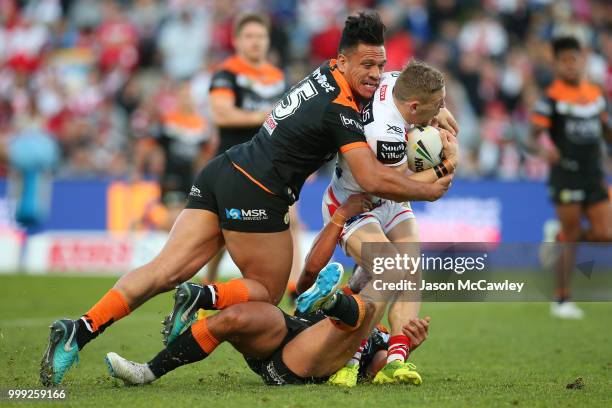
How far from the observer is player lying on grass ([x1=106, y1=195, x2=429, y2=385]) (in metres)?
6.22

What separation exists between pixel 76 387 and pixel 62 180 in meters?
11.0

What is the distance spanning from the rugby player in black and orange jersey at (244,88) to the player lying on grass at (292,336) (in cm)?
402

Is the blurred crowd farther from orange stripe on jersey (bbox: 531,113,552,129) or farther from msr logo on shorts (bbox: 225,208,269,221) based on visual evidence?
msr logo on shorts (bbox: 225,208,269,221)

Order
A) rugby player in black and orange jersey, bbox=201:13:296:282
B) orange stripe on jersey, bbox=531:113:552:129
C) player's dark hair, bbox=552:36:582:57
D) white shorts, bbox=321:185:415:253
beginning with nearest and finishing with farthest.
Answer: white shorts, bbox=321:185:415:253 → rugby player in black and orange jersey, bbox=201:13:296:282 → player's dark hair, bbox=552:36:582:57 → orange stripe on jersey, bbox=531:113:552:129

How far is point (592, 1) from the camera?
21234 millimetres

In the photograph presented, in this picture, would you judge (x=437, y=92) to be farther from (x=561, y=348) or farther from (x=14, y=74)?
(x=14, y=74)

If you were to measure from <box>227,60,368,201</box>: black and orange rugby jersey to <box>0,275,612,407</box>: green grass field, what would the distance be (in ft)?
4.60

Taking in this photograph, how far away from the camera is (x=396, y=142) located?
6.76m

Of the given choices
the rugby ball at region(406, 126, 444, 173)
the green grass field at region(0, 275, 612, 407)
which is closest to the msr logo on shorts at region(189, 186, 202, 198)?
the green grass field at region(0, 275, 612, 407)

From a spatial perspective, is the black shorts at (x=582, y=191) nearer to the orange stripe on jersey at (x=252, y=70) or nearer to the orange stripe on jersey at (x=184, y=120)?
the orange stripe on jersey at (x=252, y=70)

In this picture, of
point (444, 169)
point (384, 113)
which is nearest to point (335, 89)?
point (384, 113)

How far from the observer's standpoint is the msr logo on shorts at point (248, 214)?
261 inches

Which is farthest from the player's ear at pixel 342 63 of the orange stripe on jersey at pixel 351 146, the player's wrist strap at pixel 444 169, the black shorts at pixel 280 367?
the black shorts at pixel 280 367

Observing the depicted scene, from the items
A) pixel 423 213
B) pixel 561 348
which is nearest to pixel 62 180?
pixel 423 213
